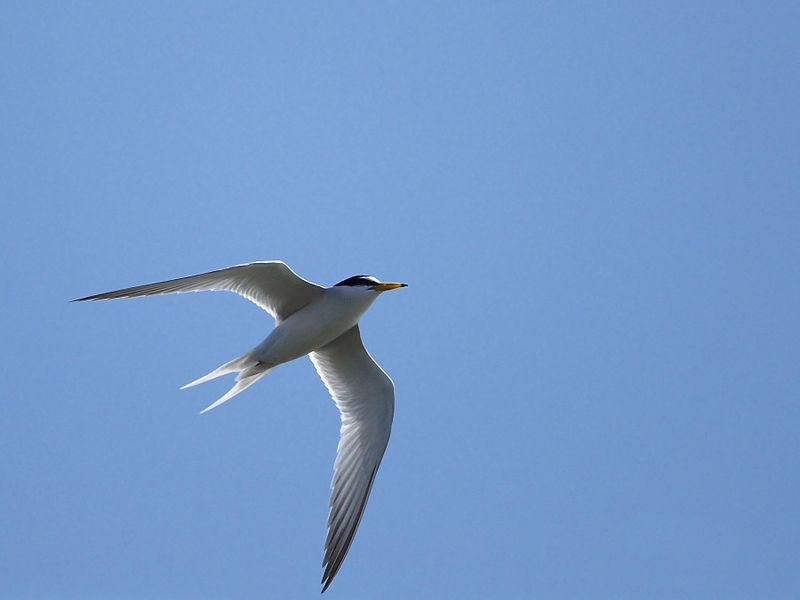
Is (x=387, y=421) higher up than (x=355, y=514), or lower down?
higher up

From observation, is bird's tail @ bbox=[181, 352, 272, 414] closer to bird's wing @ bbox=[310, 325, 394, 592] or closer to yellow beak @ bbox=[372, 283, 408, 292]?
bird's wing @ bbox=[310, 325, 394, 592]

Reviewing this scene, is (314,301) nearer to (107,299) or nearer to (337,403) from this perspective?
(337,403)

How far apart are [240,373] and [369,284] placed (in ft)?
5.60

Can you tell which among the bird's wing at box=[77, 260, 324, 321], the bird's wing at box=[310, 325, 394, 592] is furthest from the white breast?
the bird's wing at box=[310, 325, 394, 592]

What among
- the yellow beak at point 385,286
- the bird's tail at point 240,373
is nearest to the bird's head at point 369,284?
the yellow beak at point 385,286

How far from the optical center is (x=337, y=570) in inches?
335

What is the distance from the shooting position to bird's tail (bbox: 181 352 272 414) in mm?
8961

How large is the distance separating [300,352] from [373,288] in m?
1.06

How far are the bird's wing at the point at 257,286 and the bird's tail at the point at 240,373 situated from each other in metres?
0.61

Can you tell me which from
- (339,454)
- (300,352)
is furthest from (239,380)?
(339,454)

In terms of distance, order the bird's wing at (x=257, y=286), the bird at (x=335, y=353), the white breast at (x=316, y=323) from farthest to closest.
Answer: the white breast at (x=316, y=323), the bird at (x=335, y=353), the bird's wing at (x=257, y=286)

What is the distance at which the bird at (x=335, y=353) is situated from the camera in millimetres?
8688

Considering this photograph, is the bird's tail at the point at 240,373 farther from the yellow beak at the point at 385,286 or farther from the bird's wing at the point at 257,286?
the yellow beak at the point at 385,286

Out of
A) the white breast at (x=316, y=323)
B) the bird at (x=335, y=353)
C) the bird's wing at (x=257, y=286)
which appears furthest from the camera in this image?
the white breast at (x=316, y=323)
